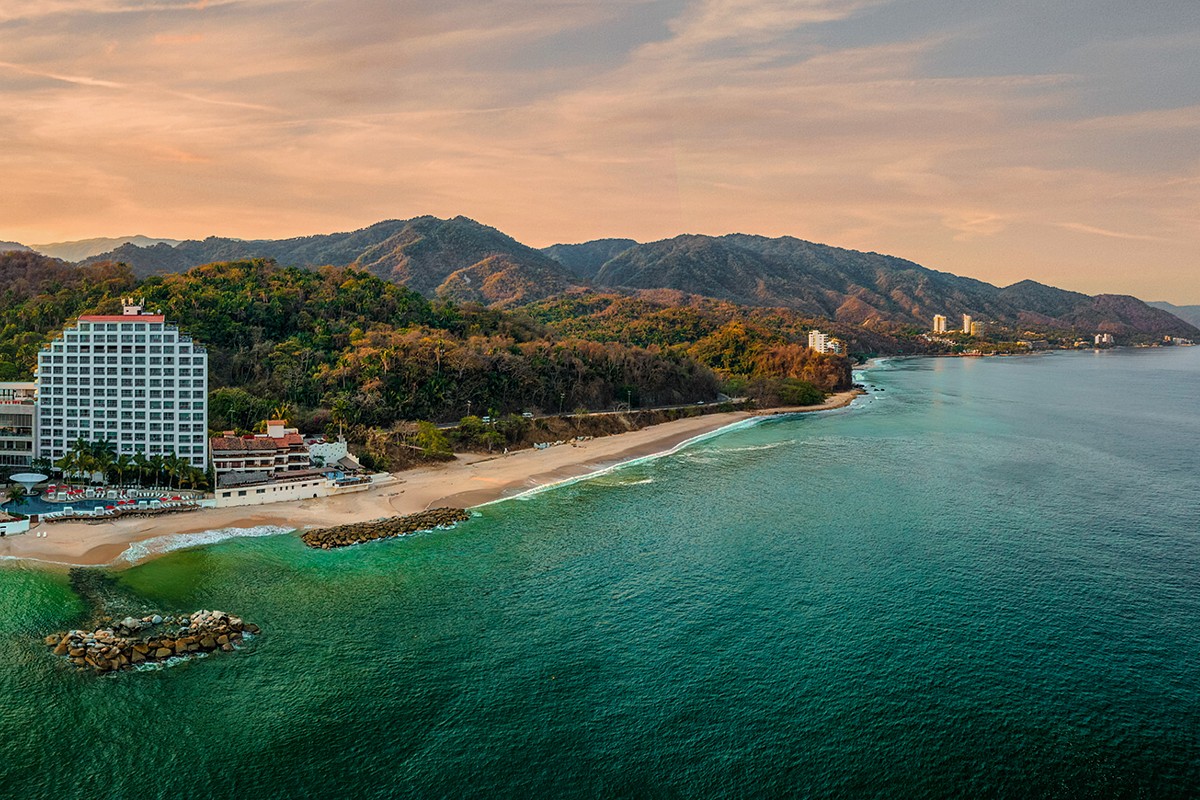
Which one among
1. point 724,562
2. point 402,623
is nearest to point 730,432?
point 724,562

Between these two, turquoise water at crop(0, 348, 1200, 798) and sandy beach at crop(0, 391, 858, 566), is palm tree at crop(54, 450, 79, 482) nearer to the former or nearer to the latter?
sandy beach at crop(0, 391, 858, 566)

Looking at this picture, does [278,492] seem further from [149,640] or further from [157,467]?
[149,640]

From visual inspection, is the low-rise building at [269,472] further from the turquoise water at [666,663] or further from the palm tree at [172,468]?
the turquoise water at [666,663]

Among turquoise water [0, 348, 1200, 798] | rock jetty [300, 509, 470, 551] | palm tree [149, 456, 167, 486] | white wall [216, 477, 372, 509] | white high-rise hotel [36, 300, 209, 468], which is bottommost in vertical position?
turquoise water [0, 348, 1200, 798]

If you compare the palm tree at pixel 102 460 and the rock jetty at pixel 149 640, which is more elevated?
the palm tree at pixel 102 460

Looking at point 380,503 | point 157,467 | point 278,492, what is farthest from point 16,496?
point 380,503

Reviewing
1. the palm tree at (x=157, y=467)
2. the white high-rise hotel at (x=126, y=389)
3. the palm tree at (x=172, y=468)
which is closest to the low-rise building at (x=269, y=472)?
the palm tree at (x=172, y=468)

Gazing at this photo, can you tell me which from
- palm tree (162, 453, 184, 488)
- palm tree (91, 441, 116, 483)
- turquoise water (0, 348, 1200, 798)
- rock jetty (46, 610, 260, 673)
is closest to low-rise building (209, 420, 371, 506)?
palm tree (162, 453, 184, 488)
